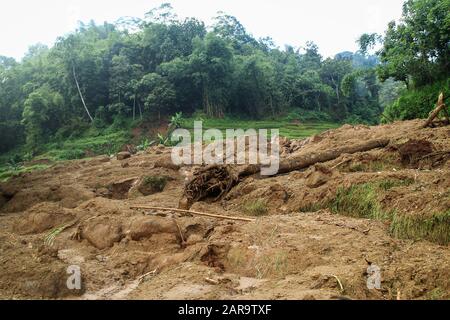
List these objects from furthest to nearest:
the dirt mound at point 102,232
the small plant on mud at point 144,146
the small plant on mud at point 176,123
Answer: the small plant on mud at point 176,123 < the small plant on mud at point 144,146 < the dirt mound at point 102,232

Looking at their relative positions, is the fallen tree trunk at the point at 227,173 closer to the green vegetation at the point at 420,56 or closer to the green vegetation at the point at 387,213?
the green vegetation at the point at 387,213

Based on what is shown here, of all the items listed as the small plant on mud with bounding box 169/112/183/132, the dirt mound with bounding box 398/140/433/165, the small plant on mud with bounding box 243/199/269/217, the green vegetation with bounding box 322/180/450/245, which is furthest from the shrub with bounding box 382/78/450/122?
the small plant on mud with bounding box 169/112/183/132

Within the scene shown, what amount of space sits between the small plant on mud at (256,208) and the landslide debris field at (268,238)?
2 cm

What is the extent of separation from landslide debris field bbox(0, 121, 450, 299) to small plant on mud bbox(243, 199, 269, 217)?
2 centimetres

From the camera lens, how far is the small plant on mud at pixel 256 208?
6.56 meters

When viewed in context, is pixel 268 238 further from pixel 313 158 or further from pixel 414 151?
pixel 313 158

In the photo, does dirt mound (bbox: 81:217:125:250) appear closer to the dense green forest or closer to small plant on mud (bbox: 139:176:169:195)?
small plant on mud (bbox: 139:176:169:195)

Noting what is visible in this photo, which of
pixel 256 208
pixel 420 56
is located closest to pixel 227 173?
pixel 256 208

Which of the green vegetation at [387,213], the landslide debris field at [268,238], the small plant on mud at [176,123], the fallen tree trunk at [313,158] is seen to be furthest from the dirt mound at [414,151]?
the small plant on mud at [176,123]

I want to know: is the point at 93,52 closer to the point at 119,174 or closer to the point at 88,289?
the point at 119,174

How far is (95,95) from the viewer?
36.3m

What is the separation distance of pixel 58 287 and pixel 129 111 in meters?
33.4

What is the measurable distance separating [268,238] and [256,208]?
75.5 inches
